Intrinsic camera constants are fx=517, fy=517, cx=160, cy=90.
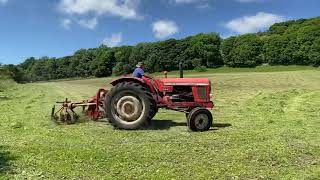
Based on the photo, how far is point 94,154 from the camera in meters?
9.90

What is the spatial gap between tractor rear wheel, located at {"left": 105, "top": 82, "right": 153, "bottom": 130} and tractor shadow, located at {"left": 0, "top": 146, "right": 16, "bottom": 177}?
4127 millimetres

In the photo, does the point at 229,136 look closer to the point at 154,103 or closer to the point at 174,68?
the point at 154,103

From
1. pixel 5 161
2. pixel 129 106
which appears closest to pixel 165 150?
pixel 5 161

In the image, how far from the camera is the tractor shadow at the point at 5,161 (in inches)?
333

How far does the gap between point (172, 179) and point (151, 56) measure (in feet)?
379

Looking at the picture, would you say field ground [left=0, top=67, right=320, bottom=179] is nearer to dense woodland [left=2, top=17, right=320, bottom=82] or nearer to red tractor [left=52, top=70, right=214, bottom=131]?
red tractor [left=52, top=70, right=214, bottom=131]

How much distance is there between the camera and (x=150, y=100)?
14125 millimetres

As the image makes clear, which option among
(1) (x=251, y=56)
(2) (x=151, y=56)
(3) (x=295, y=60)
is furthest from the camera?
(2) (x=151, y=56)

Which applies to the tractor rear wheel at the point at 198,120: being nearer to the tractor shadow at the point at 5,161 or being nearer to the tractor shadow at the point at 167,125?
the tractor shadow at the point at 167,125

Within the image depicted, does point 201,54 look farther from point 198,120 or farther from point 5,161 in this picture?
point 5,161

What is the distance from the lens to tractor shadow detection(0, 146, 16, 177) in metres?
8.47

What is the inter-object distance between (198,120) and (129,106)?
6.42 feet

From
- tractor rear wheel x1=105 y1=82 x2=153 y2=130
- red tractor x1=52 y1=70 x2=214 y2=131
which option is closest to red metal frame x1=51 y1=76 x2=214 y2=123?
red tractor x1=52 y1=70 x2=214 y2=131

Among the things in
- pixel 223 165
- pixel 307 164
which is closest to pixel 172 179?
pixel 223 165
